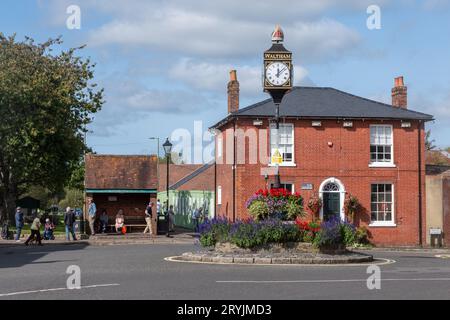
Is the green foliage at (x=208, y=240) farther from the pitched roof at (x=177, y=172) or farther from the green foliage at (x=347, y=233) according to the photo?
the pitched roof at (x=177, y=172)

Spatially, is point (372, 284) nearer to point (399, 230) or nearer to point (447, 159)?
point (399, 230)

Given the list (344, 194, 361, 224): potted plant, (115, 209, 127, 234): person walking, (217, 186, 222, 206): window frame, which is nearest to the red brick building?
(344, 194, 361, 224): potted plant

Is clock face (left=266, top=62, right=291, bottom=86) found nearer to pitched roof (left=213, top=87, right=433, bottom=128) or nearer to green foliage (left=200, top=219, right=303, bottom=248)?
green foliage (left=200, top=219, right=303, bottom=248)

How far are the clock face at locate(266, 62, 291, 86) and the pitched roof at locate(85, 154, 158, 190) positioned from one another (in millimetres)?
15999

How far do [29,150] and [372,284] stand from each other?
31.4 metres

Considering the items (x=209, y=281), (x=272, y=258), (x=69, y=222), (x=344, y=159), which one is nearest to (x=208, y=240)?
(x=272, y=258)

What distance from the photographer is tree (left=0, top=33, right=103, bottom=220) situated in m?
41.4

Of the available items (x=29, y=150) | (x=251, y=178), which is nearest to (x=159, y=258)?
(x=251, y=178)

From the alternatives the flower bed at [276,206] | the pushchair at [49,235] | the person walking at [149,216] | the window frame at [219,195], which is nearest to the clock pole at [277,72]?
the flower bed at [276,206]

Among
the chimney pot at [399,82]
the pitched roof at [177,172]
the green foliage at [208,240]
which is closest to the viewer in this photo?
the green foliage at [208,240]

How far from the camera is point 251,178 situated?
37188 mm

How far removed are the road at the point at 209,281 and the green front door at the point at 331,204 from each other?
1496cm

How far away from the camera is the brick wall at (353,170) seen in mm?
37188

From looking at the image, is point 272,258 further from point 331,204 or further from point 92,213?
point 92,213
